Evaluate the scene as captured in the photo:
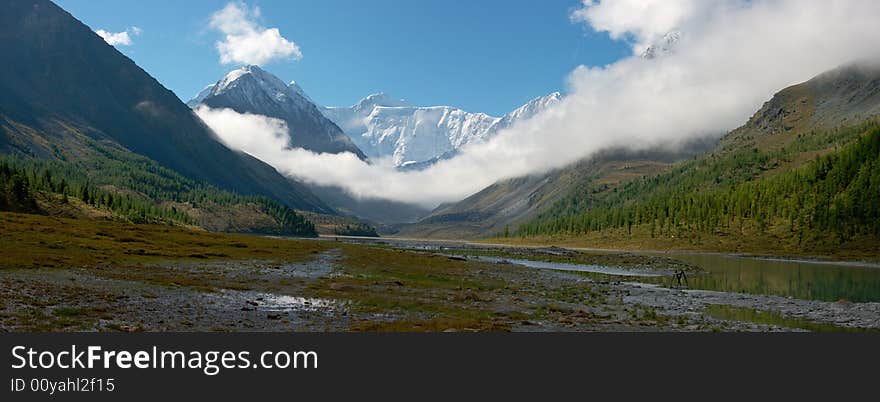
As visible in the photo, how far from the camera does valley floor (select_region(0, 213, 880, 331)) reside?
99.7 feet

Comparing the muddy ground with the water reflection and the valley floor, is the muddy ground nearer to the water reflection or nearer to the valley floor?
the valley floor

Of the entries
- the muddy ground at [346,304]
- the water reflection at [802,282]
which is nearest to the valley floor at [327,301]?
the muddy ground at [346,304]

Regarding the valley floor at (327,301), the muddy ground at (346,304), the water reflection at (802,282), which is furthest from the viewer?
the water reflection at (802,282)

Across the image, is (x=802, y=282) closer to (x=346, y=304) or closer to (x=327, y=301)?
(x=346, y=304)

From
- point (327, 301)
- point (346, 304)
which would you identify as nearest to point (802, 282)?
point (346, 304)

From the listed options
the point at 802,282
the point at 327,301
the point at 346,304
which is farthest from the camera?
the point at 802,282

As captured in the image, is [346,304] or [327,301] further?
[327,301]

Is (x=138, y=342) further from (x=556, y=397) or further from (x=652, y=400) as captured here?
(x=652, y=400)

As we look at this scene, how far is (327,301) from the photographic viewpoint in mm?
42656

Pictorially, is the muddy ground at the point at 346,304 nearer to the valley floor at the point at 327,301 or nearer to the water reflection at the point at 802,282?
the valley floor at the point at 327,301

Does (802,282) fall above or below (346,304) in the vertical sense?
above

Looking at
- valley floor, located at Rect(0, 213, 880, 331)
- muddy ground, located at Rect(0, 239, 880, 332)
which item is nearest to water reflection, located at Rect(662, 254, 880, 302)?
valley floor, located at Rect(0, 213, 880, 331)

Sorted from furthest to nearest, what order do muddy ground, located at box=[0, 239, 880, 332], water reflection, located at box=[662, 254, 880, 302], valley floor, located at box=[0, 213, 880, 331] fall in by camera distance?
water reflection, located at box=[662, 254, 880, 302], valley floor, located at box=[0, 213, 880, 331], muddy ground, located at box=[0, 239, 880, 332]

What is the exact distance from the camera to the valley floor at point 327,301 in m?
30.4
